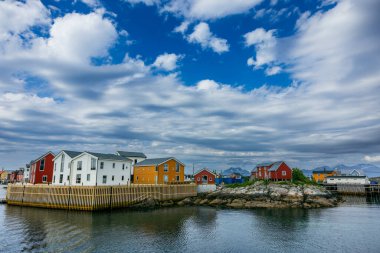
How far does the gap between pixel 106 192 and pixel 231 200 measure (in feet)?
94.3

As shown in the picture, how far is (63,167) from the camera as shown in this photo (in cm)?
6288

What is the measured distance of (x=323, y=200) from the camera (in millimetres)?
64688

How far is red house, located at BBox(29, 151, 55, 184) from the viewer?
67750 millimetres

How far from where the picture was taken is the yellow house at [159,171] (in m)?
68.8

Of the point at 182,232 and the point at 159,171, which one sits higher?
the point at 159,171

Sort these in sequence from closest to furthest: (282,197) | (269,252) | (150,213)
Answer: (269,252) → (150,213) → (282,197)

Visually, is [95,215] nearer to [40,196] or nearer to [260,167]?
[40,196]

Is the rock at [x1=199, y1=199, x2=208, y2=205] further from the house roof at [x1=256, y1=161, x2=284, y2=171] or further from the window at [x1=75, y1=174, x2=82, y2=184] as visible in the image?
the house roof at [x1=256, y1=161, x2=284, y2=171]

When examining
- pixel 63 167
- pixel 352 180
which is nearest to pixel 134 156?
pixel 63 167

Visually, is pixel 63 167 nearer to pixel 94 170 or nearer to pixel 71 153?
pixel 71 153

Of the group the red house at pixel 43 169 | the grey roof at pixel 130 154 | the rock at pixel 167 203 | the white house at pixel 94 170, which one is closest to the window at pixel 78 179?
the white house at pixel 94 170

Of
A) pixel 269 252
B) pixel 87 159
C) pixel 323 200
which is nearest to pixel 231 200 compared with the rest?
pixel 323 200

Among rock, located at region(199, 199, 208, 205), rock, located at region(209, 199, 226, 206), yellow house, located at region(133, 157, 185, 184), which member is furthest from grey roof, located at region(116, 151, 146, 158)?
rock, located at region(209, 199, 226, 206)

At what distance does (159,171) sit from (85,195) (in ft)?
69.6
